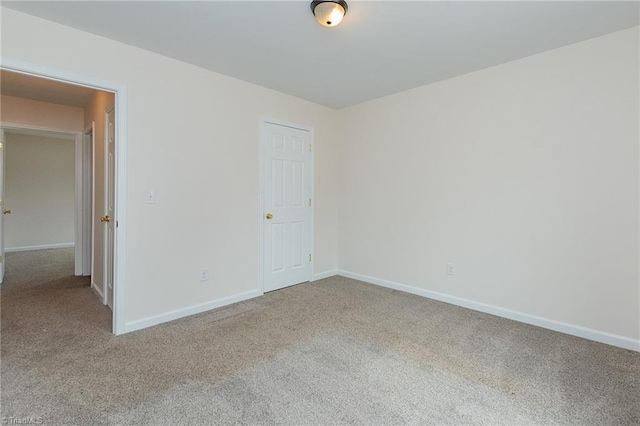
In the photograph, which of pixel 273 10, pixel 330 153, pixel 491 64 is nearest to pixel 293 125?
pixel 330 153

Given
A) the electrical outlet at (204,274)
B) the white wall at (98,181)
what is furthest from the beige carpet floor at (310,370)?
the white wall at (98,181)

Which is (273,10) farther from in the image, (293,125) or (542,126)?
(542,126)

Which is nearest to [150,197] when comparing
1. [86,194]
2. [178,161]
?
[178,161]

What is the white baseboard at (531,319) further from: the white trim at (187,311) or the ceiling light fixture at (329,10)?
the ceiling light fixture at (329,10)

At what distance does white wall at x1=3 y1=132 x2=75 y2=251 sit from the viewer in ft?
20.0

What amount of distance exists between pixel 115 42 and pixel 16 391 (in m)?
2.55

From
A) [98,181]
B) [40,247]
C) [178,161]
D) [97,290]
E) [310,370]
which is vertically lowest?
[310,370]

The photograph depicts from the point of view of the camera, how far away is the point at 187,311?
3.01 meters

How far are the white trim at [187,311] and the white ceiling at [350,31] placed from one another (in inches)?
93.2

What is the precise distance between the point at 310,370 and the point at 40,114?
4.77 meters

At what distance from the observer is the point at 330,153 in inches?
177

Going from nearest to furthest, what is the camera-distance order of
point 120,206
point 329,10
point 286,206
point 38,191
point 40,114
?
point 329,10
point 120,206
point 286,206
point 40,114
point 38,191

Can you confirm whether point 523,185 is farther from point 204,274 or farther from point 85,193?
point 85,193

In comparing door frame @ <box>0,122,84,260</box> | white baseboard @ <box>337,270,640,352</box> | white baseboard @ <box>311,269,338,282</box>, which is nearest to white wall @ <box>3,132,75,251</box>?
door frame @ <box>0,122,84,260</box>
